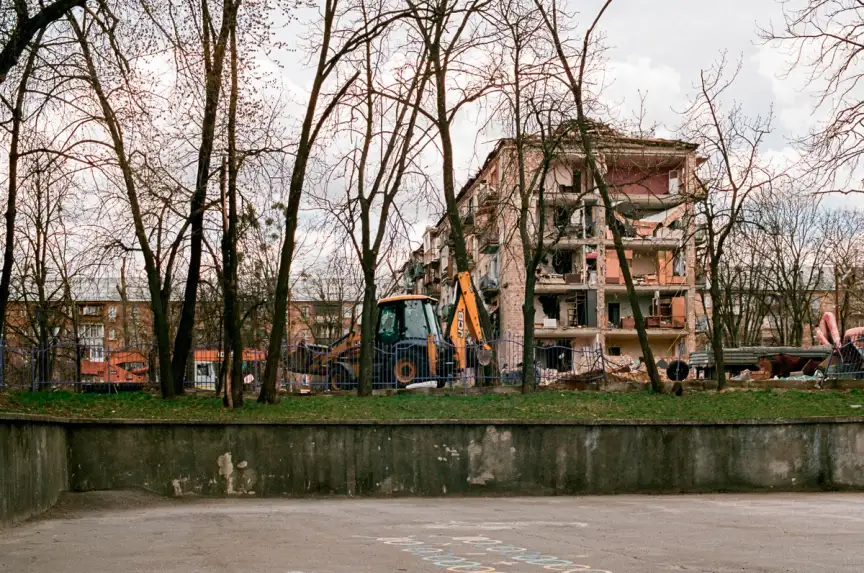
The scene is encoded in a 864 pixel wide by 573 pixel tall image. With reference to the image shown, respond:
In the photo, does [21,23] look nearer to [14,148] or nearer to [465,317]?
[14,148]

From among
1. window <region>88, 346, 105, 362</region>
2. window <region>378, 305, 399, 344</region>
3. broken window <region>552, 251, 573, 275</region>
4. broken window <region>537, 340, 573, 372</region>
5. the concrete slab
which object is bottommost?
the concrete slab

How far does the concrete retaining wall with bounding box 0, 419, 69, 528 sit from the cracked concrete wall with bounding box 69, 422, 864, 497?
69.0 inches

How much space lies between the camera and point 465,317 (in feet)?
98.0

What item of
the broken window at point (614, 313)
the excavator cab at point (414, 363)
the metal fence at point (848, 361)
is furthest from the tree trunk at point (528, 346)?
the broken window at point (614, 313)

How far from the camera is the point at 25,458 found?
13.5m

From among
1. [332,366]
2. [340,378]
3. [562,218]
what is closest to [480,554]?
[562,218]

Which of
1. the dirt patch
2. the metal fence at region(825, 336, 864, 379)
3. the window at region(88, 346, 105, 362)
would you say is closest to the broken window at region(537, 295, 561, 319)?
the metal fence at region(825, 336, 864, 379)

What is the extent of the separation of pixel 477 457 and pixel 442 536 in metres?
7.06

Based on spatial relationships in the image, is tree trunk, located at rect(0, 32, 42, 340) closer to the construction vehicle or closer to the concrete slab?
the concrete slab

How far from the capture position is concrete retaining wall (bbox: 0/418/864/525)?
1748 centimetres

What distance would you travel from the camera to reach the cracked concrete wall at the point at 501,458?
1766 centimetres

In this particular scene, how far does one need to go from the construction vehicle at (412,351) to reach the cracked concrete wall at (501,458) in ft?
30.1

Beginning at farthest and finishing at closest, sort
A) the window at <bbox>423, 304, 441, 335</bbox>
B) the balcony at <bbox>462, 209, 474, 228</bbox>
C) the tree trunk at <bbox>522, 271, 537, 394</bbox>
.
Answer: the balcony at <bbox>462, 209, 474, 228</bbox>
the window at <bbox>423, 304, 441, 335</bbox>
the tree trunk at <bbox>522, 271, 537, 394</bbox>

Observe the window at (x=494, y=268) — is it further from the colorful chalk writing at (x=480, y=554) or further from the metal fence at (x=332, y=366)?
the colorful chalk writing at (x=480, y=554)
